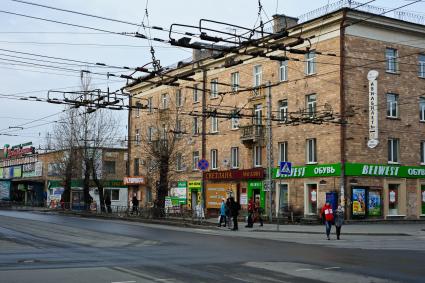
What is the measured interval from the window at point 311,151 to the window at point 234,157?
336 inches

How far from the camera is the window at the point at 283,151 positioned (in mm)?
41156

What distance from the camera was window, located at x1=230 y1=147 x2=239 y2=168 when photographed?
1823 inches

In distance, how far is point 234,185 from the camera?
151 ft

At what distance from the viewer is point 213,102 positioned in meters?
48.6

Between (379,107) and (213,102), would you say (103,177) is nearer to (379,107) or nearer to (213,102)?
(213,102)

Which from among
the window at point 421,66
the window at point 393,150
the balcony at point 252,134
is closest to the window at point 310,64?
the balcony at point 252,134

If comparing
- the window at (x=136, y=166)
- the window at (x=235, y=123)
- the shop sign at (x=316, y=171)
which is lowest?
the shop sign at (x=316, y=171)

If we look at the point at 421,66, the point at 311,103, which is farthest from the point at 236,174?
the point at 421,66

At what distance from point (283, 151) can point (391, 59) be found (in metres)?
9.89

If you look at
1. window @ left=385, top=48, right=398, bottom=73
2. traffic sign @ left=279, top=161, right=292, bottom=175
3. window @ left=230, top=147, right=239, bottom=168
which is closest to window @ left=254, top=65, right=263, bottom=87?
window @ left=230, top=147, right=239, bottom=168

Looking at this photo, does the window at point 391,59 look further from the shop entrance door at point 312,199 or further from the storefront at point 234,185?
the storefront at point 234,185

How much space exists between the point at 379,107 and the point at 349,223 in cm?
805

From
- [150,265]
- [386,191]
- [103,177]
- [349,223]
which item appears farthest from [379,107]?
[103,177]

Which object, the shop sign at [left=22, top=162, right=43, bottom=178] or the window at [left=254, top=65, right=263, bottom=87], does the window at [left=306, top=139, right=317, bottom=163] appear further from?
the shop sign at [left=22, top=162, right=43, bottom=178]
